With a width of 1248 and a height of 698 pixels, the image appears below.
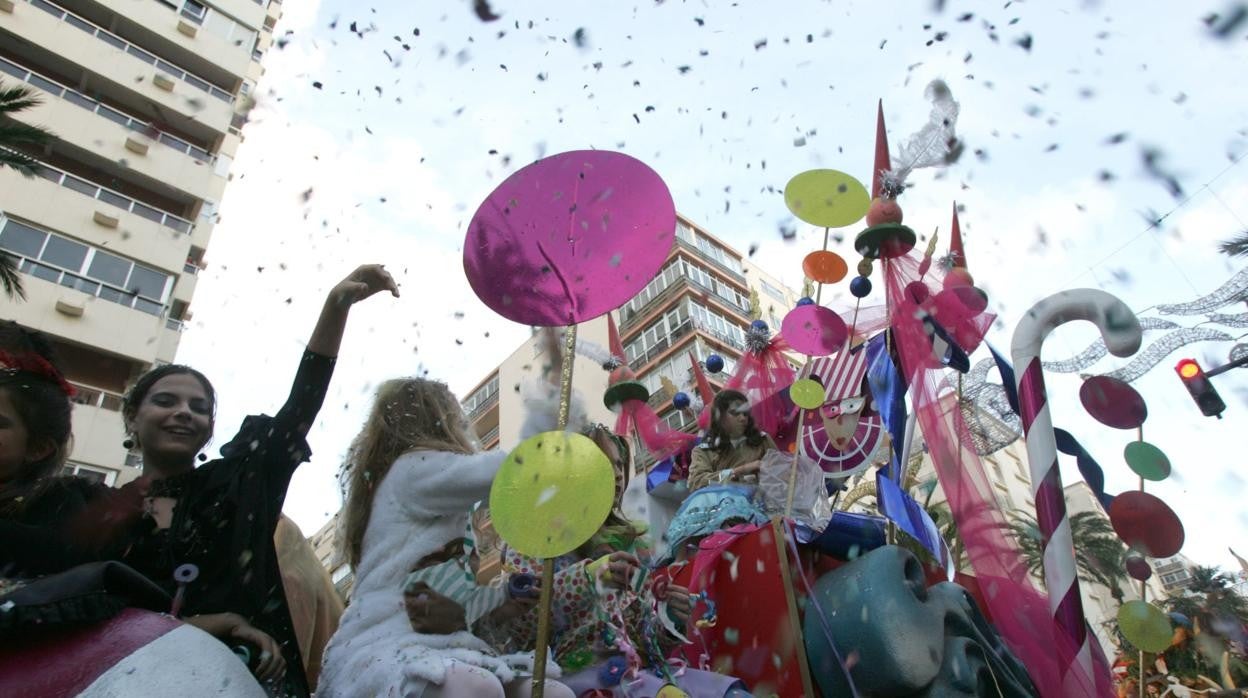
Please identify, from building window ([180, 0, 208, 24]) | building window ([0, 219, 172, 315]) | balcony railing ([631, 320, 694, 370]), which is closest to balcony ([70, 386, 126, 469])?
building window ([0, 219, 172, 315])

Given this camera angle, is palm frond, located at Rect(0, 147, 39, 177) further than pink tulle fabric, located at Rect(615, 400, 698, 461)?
Yes

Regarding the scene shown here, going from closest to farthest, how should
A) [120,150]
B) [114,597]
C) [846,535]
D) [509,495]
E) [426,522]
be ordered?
[114,597] → [509,495] → [426,522] → [846,535] → [120,150]

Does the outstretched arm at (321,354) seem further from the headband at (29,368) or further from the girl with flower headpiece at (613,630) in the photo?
the girl with flower headpiece at (613,630)

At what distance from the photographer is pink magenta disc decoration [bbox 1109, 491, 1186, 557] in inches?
137

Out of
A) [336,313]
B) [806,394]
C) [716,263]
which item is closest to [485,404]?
[716,263]

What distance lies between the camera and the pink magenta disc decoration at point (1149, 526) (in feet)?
11.4

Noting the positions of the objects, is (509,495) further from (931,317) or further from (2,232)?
(2,232)

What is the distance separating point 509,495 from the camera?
1.85m

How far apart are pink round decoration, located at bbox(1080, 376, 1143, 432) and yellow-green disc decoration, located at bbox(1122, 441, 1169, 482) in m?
0.11

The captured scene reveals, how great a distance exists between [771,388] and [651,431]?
0.87 m

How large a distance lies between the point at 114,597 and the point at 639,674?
5.01 ft

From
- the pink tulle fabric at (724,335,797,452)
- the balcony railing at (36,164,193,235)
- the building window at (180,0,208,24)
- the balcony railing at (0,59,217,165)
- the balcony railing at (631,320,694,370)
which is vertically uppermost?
the building window at (180,0,208,24)

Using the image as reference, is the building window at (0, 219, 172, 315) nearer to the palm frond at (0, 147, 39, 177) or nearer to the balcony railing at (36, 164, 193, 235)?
the balcony railing at (36, 164, 193, 235)

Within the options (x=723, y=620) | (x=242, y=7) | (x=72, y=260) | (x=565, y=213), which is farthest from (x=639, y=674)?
(x=242, y=7)
